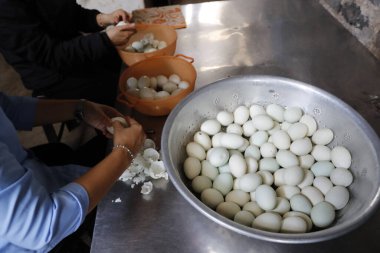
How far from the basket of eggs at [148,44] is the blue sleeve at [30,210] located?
1.87ft

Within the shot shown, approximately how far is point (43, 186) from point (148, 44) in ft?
2.19

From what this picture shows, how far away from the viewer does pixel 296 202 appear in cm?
63

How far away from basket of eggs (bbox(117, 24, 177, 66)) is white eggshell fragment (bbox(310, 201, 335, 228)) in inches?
26.9

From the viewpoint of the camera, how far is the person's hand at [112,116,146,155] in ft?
2.38

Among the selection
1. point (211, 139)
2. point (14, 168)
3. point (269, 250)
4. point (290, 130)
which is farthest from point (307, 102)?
point (14, 168)

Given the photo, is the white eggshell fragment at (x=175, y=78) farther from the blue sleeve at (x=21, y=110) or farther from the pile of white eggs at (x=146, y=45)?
the blue sleeve at (x=21, y=110)

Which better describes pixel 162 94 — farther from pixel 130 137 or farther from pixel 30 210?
pixel 30 210

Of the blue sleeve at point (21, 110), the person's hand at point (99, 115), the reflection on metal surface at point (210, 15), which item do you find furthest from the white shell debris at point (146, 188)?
the reflection on metal surface at point (210, 15)

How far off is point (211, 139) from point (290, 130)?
0.65 feet

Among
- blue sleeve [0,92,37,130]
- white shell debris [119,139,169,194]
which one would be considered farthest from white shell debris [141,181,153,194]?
blue sleeve [0,92,37,130]

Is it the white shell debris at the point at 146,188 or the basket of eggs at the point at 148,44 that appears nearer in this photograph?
the white shell debris at the point at 146,188

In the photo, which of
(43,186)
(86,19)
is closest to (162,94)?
(43,186)

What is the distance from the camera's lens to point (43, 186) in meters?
0.65

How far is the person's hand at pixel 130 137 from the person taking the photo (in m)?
0.73
